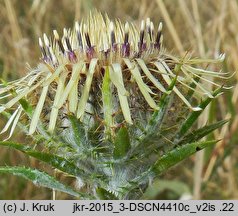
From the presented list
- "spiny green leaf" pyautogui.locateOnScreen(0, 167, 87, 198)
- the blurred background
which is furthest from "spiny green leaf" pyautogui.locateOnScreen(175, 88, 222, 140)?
the blurred background

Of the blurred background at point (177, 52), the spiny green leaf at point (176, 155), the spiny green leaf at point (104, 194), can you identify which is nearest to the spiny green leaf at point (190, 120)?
the spiny green leaf at point (176, 155)

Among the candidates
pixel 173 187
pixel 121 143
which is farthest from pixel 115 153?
pixel 173 187

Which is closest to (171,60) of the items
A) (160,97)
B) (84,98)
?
(160,97)

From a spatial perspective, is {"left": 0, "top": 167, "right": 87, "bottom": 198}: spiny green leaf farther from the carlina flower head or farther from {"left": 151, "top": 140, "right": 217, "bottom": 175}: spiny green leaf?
{"left": 151, "top": 140, "right": 217, "bottom": 175}: spiny green leaf

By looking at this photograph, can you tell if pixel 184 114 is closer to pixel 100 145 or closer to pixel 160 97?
pixel 160 97

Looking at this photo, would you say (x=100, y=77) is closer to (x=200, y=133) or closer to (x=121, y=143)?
(x=121, y=143)

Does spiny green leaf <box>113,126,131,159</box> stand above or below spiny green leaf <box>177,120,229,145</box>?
below
